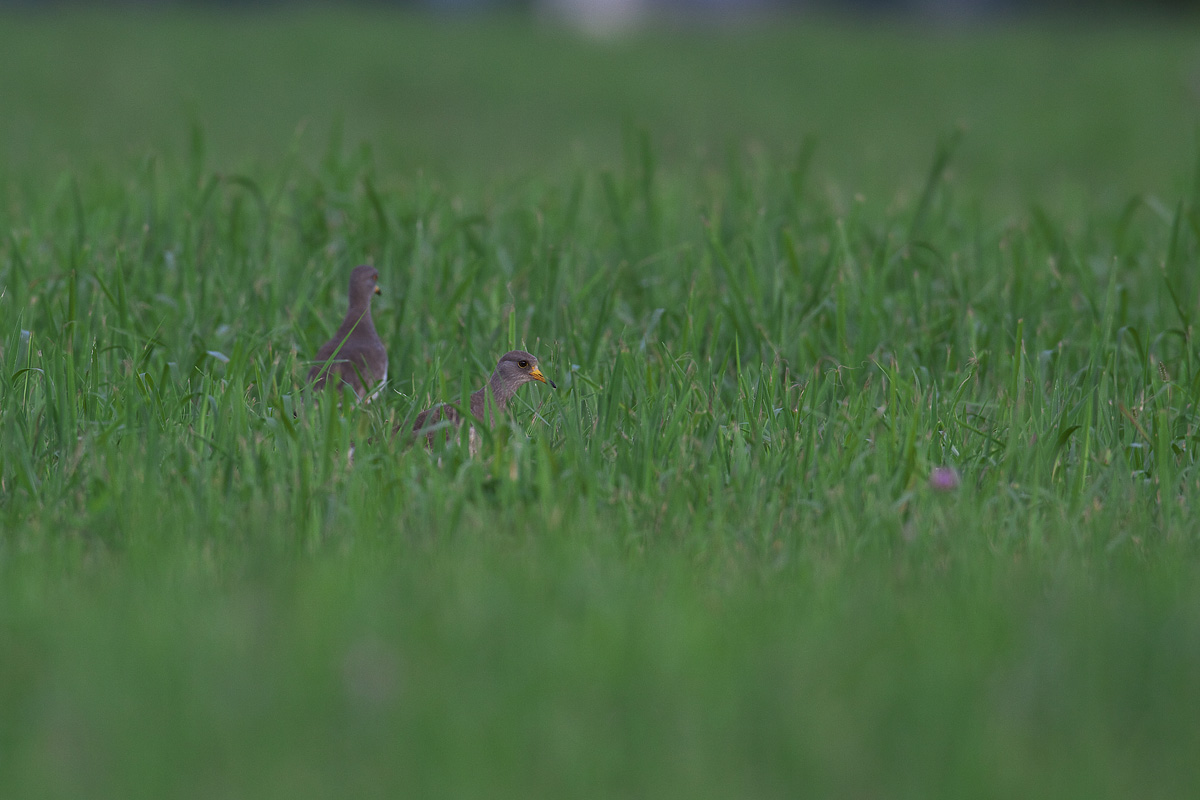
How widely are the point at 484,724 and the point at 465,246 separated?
14.3 feet

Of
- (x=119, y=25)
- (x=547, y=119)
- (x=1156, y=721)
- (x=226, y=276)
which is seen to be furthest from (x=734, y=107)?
(x=1156, y=721)

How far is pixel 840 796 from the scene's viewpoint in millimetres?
2594

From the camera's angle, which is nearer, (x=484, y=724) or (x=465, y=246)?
(x=484, y=724)

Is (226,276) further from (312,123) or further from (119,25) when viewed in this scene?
(119,25)

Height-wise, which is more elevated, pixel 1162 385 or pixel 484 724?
pixel 1162 385

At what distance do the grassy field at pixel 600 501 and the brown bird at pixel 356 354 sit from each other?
0.15 meters

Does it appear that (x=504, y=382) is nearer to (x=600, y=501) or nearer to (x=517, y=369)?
(x=517, y=369)

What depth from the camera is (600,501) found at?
3.93 metres

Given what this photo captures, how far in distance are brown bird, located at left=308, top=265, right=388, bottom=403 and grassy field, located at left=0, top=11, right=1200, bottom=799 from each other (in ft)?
0.50

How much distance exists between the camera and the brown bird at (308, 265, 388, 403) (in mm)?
4961

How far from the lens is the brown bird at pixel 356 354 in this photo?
496 centimetres

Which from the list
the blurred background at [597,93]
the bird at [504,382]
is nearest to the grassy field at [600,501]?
the bird at [504,382]

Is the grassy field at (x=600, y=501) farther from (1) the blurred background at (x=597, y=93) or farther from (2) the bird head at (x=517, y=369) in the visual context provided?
(1) the blurred background at (x=597, y=93)

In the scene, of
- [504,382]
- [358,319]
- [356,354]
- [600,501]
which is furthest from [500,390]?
[600,501]
